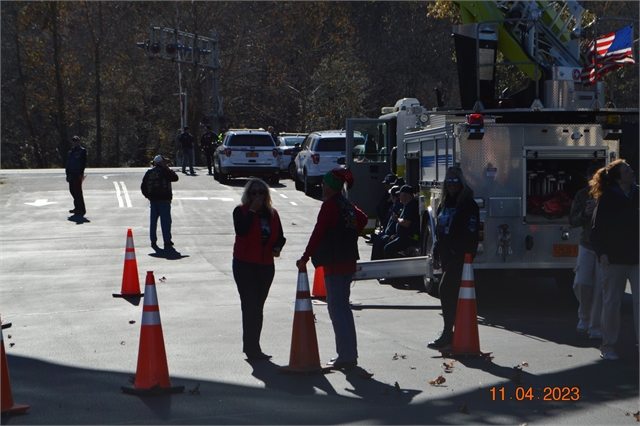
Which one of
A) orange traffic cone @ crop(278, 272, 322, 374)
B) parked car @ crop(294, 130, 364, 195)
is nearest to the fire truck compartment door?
orange traffic cone @ crop(278, 272, 322, 374)

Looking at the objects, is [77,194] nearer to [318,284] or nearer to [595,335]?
[318,284]

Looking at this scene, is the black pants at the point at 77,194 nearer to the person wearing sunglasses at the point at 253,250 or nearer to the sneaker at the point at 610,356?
the person wearing sunglasses at the point at 253,250

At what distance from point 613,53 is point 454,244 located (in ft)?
19.0

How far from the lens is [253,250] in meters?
8.81

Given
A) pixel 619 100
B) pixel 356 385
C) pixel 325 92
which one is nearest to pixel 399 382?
pixel 356 385

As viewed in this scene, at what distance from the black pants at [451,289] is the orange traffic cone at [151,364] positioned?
2.97 m

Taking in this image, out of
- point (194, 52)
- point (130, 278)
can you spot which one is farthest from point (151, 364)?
point (194, 52)

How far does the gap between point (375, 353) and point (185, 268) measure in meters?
7.41

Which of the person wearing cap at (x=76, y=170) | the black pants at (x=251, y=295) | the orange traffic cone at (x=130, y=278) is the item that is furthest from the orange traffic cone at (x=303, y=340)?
the person wearing cap at (x=76, y=170)

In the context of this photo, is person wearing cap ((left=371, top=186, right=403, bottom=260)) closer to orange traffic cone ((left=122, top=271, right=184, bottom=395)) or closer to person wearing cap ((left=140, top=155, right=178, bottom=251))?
person wearing cap ((left=140, top=155, right=178, bottom=251))

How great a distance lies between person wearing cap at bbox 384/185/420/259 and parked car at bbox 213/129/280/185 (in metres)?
17.1

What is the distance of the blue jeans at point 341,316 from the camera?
8.20m

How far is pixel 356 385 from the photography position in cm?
764

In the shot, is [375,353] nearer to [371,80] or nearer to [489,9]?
[489,9]
